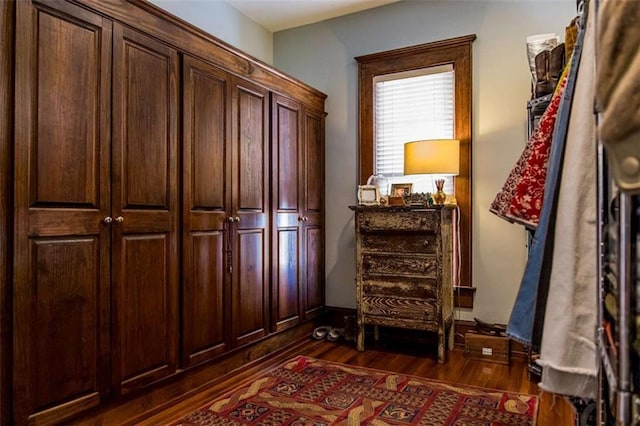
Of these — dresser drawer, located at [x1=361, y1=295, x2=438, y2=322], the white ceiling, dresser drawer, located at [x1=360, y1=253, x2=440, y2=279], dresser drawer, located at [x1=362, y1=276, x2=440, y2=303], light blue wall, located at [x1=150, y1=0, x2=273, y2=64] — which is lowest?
dresser drawer, located at [x1=361, y1=295, x2=438, y2=322]

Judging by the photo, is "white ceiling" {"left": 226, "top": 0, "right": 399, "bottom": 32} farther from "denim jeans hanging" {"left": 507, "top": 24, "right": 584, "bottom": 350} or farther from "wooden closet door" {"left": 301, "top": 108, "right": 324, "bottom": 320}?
"denim jeans hanging" {"left": 507, "top": 24, "right": 584, "bottom": 350}

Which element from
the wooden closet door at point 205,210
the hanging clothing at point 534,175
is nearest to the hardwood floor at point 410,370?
the wooden closet door at point 205,210

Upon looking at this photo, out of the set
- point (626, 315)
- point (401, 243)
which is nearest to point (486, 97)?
point (401, 243)

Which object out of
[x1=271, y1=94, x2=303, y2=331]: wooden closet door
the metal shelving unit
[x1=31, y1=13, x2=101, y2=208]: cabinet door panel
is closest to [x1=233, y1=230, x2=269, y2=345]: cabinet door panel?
[x1=271, y1=94, x2=303, y2=331]: wooden closet door

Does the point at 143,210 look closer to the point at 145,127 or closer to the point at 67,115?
the point at 145,127

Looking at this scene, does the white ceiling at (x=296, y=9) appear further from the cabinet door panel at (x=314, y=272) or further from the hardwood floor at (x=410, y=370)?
the hardwood floor at (x=410, y=370)

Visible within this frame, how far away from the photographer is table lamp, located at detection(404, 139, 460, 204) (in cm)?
294

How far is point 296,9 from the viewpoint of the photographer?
359cm

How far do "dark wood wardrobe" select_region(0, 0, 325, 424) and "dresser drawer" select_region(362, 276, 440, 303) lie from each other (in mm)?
652

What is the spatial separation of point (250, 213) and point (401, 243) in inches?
42.0

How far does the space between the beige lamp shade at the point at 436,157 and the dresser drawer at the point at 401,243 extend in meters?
0.46

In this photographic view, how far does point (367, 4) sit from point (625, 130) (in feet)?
11.0

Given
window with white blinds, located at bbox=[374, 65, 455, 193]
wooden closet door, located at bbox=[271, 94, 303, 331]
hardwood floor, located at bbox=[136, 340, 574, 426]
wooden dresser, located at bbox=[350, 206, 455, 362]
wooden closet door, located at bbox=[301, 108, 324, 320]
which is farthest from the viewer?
wooden closet door, located at bbox=[301, 108, 324, 320]

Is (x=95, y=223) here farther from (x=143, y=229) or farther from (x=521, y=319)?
(x=521, y=319)
